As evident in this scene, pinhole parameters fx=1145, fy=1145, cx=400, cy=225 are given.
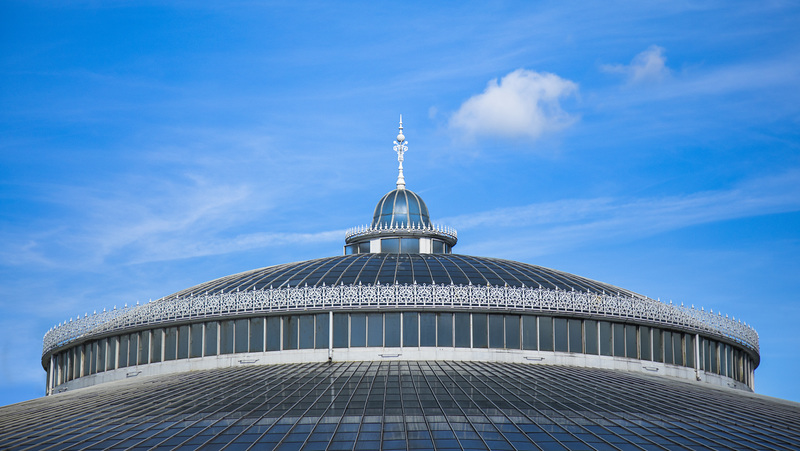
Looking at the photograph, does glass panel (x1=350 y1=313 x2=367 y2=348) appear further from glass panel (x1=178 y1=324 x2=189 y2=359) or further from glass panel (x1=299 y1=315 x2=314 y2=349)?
glass panel (x1=178 y1=324 x2=189 y2=359)

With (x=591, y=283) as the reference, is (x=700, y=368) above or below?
below

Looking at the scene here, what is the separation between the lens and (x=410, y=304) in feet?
159

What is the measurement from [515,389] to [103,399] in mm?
15066

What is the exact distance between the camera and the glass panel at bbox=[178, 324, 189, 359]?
167ft

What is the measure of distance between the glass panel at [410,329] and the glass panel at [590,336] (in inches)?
303

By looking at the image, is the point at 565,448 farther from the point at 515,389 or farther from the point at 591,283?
the point at 591,283

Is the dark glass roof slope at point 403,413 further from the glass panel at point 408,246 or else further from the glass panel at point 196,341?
the glass panel at point 408,246

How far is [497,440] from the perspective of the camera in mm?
32000

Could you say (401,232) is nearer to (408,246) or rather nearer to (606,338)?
(408,246)

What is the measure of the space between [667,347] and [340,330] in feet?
50.2

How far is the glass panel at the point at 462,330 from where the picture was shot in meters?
48.2

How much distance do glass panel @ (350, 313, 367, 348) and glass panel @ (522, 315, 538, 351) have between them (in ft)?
22.5

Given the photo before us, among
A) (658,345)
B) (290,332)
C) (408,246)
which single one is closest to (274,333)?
(290,332)

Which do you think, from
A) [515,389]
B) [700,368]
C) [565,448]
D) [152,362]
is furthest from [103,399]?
[700,368]
